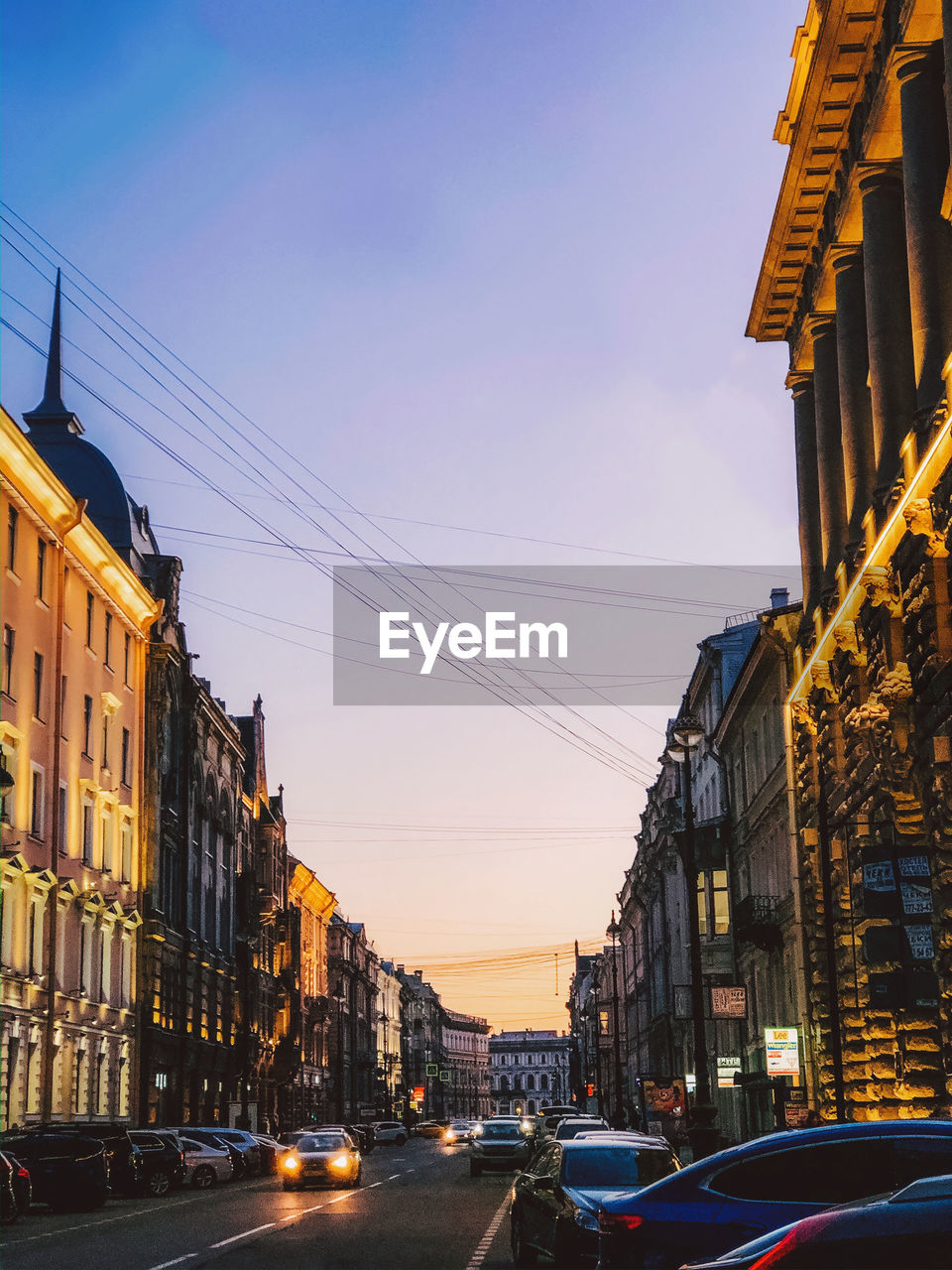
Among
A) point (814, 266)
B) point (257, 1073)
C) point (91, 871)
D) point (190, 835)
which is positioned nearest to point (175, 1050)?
point (190, 835)

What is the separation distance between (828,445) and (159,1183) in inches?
924

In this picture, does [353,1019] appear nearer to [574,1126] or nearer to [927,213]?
[574,1126]

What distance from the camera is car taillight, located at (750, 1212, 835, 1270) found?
6516 millimetres

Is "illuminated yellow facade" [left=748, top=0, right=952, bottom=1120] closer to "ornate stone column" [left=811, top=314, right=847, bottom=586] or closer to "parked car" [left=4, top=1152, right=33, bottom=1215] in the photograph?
"ornate stone column" [left=811, top=314, right=847, bottom=586]

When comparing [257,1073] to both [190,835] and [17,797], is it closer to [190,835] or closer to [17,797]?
[190,835]

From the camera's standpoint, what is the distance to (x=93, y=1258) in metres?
20.5

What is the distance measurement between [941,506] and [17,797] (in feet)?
99.4

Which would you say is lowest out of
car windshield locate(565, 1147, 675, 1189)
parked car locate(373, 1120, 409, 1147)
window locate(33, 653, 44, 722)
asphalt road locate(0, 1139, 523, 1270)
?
parked car locate(373, 1120, 409, 1147)

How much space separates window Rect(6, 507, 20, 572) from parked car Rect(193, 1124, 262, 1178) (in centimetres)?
1807

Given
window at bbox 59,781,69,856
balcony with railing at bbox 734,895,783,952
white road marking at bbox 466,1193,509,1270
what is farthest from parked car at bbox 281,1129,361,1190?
balcony with railing at bbox 734,895,783,952

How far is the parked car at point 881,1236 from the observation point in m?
6.30

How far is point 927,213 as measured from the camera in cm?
2694

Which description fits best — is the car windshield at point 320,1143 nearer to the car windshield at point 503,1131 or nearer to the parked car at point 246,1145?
the car windshield at point 503,1131

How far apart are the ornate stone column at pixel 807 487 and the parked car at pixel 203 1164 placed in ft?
70.4
